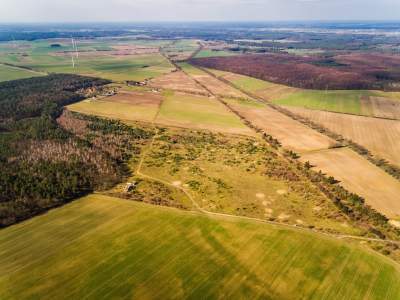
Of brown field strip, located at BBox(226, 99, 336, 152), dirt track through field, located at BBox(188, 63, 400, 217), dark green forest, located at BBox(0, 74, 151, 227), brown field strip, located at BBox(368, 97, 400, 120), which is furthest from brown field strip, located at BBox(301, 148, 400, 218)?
dark green forest, located at BBox(0, 74, 151, 227)

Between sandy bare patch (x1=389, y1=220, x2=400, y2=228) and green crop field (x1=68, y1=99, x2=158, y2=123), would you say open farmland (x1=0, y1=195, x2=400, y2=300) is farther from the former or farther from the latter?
green crop field (x1=68, y1=99, x2=158, y2=123)

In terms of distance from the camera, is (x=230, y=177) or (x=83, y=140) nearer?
(x=230, y=177)

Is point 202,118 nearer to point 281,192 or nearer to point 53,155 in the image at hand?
point 53,155

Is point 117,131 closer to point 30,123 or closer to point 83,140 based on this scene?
point 83,140

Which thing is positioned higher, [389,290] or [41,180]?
[41,180]

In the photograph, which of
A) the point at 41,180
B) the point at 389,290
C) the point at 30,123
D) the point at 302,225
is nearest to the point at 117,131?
the point at 30,123

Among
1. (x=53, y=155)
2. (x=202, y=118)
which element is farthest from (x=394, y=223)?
(x=202, y=118)
